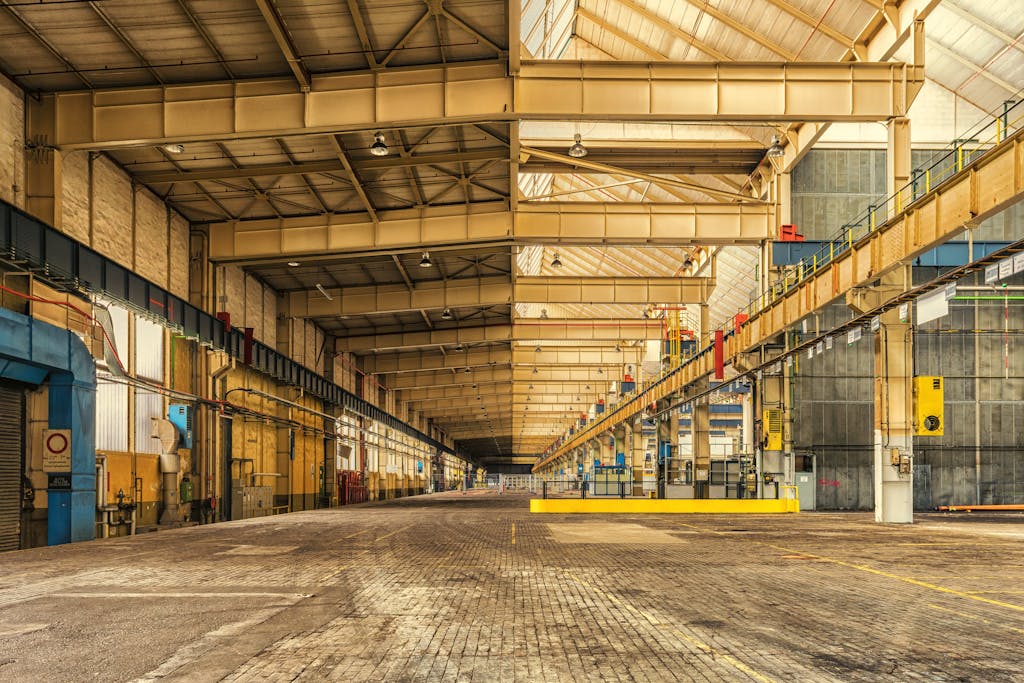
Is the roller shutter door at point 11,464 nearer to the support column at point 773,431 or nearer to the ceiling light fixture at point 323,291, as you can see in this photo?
the ceiling light fixture at point 323,291

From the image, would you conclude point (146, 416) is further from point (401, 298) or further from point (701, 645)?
point (701, 645)

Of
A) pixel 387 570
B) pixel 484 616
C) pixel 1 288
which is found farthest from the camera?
pixel 1 288

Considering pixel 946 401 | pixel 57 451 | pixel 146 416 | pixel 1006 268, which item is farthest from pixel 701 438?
pixel 57 451

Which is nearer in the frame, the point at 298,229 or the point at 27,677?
the point at 27,677

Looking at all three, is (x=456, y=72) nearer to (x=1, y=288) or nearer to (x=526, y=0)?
(x=526, y=0)

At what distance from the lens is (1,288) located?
16453 millimetres

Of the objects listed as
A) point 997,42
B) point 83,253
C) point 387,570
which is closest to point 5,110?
point 83,253

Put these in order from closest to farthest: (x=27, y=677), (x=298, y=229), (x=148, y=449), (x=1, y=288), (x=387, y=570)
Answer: (x=27, y=677)
(x=387, y=570)
(x=1, y=288)
(x=148, y=449)
(x=298, y=229)

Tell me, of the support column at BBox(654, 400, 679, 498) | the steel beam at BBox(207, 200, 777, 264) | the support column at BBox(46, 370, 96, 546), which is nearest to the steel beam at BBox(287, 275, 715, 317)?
the steel beam at BBox(207, 200, 777, 264)

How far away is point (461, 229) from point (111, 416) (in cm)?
1216

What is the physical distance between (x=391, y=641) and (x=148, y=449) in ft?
64.6

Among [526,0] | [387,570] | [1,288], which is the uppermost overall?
[526,0]

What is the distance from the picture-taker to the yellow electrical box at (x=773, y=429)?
33.8m

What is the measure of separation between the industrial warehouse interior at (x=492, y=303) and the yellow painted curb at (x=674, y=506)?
0.19 meters
